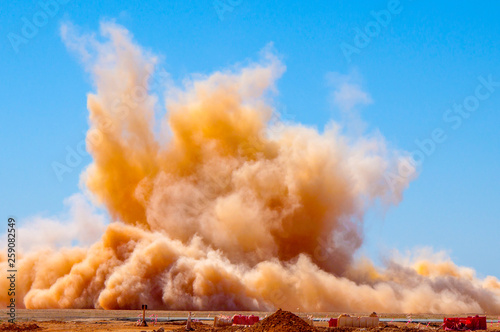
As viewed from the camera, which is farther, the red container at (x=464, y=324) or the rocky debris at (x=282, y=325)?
the red container at (x=464, y=324)

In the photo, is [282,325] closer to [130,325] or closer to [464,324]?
[464,324]

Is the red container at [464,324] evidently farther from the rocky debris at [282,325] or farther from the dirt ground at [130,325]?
the rocky debris at [282,325]

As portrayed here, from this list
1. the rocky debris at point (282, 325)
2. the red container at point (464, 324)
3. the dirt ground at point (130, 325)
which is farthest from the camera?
the red container at point (464, 324)

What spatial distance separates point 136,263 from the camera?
71438mm

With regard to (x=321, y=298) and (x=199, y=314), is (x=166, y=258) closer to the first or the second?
(x=199, y=314)

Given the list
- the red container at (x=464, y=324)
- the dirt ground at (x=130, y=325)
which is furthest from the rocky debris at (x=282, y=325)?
the red container at (x=464, y=324)

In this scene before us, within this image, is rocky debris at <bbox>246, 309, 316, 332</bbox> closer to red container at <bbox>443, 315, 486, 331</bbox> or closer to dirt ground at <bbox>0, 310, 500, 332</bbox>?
dirt ground at <bbox>0, 310, 500, 332</bbox>

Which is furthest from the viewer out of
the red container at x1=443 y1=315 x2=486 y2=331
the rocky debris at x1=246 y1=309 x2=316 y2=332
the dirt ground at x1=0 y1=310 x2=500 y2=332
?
the red container at x1=443 y1=315 x2=486 y2=331

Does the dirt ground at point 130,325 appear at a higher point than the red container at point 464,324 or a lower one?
higher

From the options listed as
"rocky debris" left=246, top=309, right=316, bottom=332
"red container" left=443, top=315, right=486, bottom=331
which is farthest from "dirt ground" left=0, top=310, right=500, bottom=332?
"red container" left=443, top=315, right=486, bottom=331

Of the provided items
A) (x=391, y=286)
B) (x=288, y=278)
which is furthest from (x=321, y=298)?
(x=391, y=286)

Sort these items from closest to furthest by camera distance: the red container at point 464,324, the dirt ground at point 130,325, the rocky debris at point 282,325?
the rocky debris at point 282,325 → the dirt ground at point 130,325 → the red container at point 464,324

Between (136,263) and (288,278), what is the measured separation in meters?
17.4

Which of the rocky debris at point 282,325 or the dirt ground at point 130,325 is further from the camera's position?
the dirt ground at point 130,325
